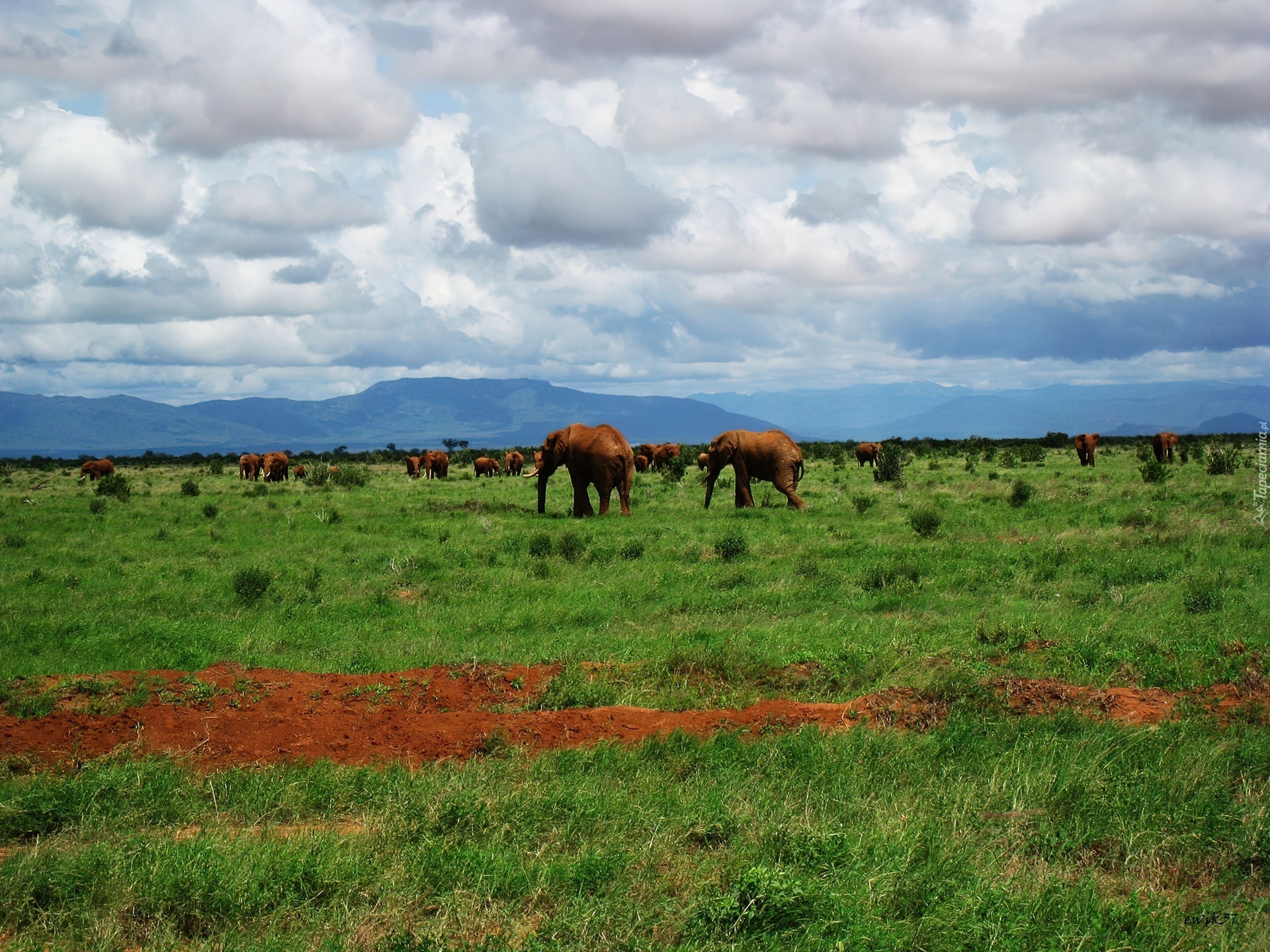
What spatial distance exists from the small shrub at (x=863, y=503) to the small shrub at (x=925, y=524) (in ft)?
13.4

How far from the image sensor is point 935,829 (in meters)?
6.16

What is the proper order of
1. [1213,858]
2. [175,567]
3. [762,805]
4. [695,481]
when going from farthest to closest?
[695,481]
[175,567]
[762,805]
[1213,858]

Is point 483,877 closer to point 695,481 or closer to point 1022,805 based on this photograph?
point 1022,805

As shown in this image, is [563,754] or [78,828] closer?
[78,828]

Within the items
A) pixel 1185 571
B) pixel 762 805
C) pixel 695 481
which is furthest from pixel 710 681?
pixel 695 481

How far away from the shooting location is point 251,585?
15.8 metres

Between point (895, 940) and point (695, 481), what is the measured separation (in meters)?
35.5

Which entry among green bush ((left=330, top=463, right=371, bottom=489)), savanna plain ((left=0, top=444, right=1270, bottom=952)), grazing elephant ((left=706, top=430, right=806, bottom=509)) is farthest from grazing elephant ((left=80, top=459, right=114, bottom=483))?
grazing elephant ((left=706, top=430, right=806, bottom=509))

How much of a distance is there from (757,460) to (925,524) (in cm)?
860

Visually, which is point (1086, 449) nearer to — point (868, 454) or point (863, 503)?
point (868, 454)

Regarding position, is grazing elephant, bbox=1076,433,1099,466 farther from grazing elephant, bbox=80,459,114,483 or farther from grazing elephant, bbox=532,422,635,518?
grazing elephant, bbox=80,459,114,483

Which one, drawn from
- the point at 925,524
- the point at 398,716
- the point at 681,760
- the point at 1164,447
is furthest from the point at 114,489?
the point at 1164,447

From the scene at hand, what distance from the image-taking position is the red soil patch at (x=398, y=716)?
798 centimetres

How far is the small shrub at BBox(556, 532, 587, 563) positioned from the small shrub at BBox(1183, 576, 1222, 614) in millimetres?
10526
